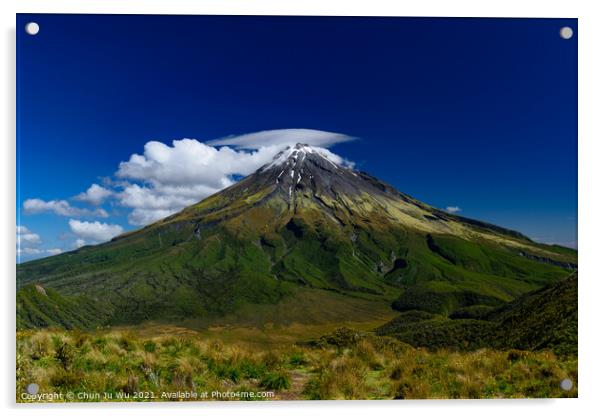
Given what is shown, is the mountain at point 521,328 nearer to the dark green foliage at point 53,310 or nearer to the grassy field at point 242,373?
the grassy field at point 242,373

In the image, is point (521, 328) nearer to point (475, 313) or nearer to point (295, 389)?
point (475, 313)

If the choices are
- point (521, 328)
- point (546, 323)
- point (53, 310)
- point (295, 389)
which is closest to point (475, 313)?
point (521, 328)

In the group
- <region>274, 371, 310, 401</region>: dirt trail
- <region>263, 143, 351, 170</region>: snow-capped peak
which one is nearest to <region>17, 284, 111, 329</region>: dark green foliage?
<region>274, 371, 310, 401</region>: dirt trail

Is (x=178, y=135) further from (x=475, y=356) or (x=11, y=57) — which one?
(x=475, y=356)

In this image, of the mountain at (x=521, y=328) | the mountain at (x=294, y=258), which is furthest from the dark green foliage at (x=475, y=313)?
the mountain at (x=294, y=258)

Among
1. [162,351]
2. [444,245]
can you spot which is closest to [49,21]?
[162,351]

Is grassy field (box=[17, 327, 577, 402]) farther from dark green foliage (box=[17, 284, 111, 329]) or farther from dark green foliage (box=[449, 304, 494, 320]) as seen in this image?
dark green foliage (box=[449, 304, 494, 320])
